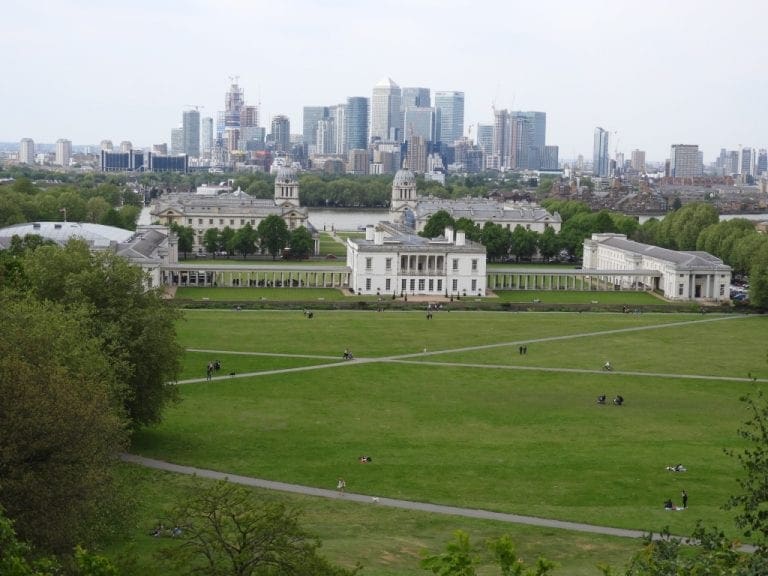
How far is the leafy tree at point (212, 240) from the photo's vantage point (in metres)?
119

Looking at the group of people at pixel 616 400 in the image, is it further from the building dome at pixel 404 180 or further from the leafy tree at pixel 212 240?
the building dome at pixel 404 180

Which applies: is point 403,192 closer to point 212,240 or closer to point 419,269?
point 212,240

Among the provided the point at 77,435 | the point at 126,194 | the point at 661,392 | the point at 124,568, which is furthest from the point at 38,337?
the point at 126,194

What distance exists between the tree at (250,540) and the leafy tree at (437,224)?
10249 cm

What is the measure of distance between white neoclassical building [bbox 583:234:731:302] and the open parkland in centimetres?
1989

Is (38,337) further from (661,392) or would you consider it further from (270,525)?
(661,392)

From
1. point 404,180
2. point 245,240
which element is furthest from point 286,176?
point 245,240

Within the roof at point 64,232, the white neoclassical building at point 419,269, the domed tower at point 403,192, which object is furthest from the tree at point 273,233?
the domed tower at point 403,192

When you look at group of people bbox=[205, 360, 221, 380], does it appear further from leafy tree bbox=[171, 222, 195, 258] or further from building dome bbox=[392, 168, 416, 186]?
building dome bbox=[392, 168, 416, 186]

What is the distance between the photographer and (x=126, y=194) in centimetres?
18725

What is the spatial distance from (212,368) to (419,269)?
43.0 meters

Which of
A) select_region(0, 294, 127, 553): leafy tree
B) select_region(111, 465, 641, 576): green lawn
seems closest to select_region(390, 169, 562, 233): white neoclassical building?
select_region(111, 465, 641, 576): green lawn

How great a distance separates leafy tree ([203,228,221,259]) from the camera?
391 ft

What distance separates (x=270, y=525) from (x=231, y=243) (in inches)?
3751
